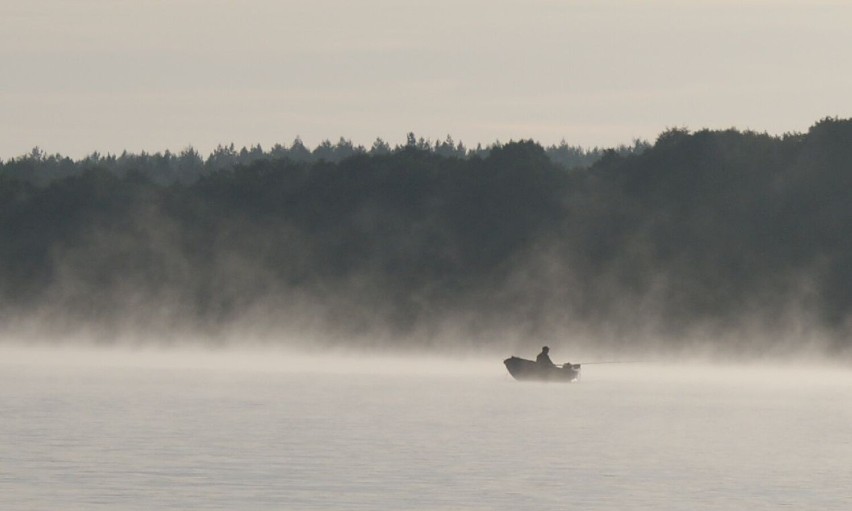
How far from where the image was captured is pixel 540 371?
84.2 meters

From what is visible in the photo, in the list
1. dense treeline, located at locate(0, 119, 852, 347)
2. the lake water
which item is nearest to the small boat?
the lake water

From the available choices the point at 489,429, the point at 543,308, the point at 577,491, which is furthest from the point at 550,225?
the point at 577,491

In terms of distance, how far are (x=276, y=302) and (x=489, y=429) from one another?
84040mm

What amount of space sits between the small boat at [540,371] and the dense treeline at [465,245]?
38.0 m

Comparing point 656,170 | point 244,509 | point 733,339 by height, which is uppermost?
point 656,170

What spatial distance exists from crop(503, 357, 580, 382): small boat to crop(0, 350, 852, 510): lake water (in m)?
0.67

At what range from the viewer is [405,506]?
123 ft

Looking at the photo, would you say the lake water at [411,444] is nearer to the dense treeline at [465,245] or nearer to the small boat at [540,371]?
the small boat at [540,371]

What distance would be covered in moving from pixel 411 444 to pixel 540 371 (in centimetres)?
3445

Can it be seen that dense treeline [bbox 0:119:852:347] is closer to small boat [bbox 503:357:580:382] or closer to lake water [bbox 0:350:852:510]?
lake water [bbox 0:350:852:510]

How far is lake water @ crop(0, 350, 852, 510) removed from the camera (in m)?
39.2

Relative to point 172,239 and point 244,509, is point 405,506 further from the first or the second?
point 172,239

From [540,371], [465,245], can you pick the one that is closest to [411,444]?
[540,371]

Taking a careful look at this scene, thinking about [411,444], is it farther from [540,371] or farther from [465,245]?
[465,245]
